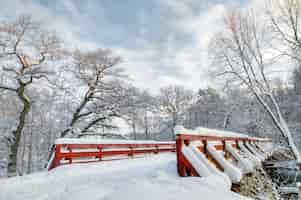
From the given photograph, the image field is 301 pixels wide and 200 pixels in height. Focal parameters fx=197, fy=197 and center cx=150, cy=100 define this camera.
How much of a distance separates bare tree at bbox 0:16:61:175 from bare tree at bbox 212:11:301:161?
9.76 m

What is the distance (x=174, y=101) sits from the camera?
1120 inches

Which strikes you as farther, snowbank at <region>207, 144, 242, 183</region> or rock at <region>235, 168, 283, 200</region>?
rock at <region>235, 168, 283, 200</region>

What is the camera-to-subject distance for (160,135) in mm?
35250

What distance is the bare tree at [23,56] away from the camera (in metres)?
10.0

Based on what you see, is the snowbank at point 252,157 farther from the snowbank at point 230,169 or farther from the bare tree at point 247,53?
the bare tree at point 247,53

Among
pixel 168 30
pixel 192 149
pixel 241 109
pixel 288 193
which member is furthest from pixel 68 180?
pixel 241 109

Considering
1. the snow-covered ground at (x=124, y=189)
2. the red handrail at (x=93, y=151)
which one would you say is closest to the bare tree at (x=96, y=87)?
the red handrail at (x=93, y=151)

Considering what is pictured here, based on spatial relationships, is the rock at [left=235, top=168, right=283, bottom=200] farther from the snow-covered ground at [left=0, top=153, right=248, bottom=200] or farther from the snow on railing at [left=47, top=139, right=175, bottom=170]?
the snow on railing at [left=47, top=139, right=175, bottom=170]

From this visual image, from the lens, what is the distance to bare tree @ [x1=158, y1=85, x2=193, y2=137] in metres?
28.2

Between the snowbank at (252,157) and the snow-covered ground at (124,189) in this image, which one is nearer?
the snow-covered ground at (124,189)

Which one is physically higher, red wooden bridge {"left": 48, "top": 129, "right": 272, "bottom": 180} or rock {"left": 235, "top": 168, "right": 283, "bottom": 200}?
red wooden bridge {"left": 48, "top": 129, "right": 272, "bottom": 180}

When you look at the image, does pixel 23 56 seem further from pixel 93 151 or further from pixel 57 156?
pixel 57 156

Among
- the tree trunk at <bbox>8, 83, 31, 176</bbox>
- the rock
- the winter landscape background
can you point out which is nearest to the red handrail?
the rock

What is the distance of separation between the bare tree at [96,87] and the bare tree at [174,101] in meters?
15.8
